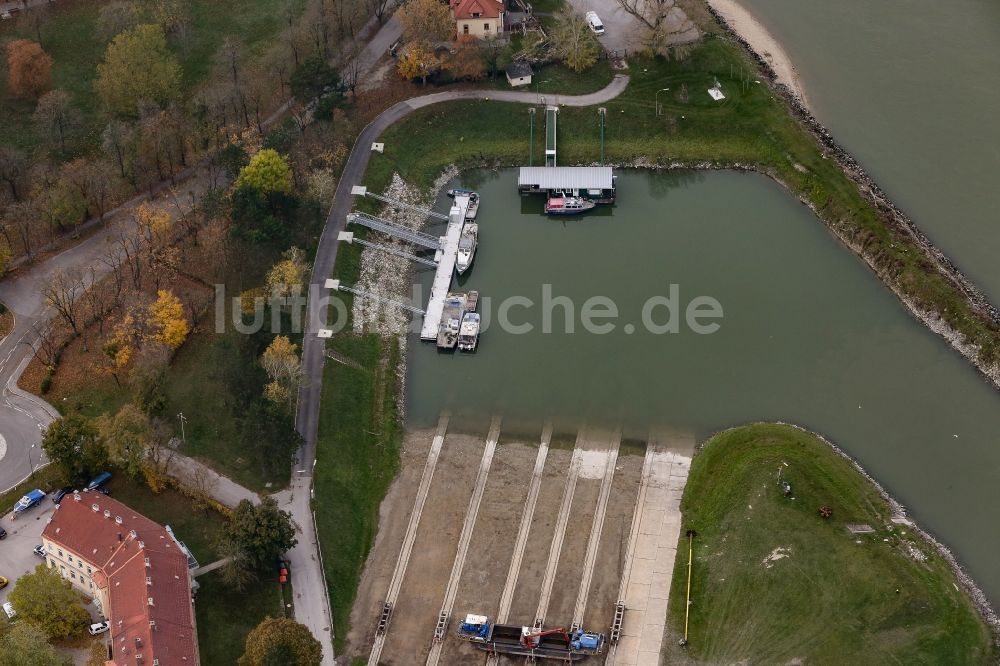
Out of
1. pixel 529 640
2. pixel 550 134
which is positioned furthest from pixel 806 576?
pixel 550 134

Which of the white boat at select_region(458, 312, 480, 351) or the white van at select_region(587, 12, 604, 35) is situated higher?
the white van at select_region(587, 12, 604, 35)

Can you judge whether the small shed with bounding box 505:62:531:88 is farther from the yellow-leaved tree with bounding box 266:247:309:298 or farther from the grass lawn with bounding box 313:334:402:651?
the grass lawn with bounding box 313:334:402:651

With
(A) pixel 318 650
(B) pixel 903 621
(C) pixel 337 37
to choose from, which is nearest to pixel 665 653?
(B) pixel 903 621

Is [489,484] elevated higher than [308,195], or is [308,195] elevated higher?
[308,195]

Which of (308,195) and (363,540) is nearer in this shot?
(363,540)

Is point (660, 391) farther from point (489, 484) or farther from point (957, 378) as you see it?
point (957, 378)

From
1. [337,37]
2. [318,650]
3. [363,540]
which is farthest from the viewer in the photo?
[337,37]

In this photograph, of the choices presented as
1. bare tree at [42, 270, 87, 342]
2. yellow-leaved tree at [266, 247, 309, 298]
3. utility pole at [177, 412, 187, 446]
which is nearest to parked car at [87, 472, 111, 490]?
utility pole at [177, 412, 187, 446]
